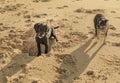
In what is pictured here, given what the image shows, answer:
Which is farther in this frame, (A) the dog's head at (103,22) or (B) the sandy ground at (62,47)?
(A) the dog's head at (103,22)

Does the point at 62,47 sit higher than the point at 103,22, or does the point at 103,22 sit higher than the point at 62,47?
the point at 103,22

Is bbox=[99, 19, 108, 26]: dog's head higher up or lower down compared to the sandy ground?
higher up

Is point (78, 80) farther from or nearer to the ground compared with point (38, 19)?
nearer to the ground

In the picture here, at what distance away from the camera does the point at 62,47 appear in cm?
785

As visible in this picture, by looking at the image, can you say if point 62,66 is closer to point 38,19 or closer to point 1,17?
point 38,19

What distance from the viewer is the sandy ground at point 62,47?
21.9ft

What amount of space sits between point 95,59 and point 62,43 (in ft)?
3.89

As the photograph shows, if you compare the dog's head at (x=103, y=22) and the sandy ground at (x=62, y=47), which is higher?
the dog's head at (x=103, y=22)

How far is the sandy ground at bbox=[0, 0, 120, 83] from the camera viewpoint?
6676mm

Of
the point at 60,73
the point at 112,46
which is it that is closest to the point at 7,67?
the point at 60,73

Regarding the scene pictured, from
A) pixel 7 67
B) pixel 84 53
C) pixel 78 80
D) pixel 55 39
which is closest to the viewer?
pixel 78 80

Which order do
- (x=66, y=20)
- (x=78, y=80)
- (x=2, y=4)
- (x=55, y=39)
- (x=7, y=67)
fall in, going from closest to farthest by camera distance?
(x=78, y=80)
(x=7, y=67)
(x=55, y=39)
(x=66, y=20)
(x=2, y=4)

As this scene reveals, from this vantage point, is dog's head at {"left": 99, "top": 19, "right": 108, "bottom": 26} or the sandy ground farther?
dog's head at {"left": 99, "top": 19, "right": 108, "bottom": 26}

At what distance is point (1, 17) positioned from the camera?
9.97 m
